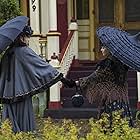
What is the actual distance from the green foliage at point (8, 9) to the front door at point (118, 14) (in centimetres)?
Result: 268

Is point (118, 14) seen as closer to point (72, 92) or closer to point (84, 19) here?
point (84, 19)

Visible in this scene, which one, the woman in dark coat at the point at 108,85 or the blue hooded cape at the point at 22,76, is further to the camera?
the blue hooded cape at the point at 22,76

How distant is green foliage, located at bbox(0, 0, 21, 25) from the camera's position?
1308cm

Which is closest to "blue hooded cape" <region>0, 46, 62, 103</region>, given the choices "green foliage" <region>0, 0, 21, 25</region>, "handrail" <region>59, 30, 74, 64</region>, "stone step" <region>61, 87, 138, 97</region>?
"handrail" <region>59, 30, 74, 64</region>

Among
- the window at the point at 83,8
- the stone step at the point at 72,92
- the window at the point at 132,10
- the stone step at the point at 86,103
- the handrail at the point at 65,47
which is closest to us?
the stone step at the point at 86,103

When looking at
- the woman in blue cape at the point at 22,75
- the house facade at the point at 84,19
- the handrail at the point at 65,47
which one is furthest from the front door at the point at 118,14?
the woman in blue cape at the point at 22,75

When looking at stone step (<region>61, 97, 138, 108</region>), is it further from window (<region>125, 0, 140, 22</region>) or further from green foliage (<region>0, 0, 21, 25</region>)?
window (<region>125, 0, 140, 22</region>)

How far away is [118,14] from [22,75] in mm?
8359

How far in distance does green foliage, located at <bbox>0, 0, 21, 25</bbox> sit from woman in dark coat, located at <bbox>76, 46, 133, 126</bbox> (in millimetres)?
6575

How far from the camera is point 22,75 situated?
22.8 ft

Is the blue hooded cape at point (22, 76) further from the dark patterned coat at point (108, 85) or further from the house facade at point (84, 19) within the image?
the house facade at point (84, 19)

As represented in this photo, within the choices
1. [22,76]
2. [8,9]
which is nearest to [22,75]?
[22,76]

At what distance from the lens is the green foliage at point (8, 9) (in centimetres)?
1308

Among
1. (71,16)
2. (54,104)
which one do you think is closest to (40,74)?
(54,104)
